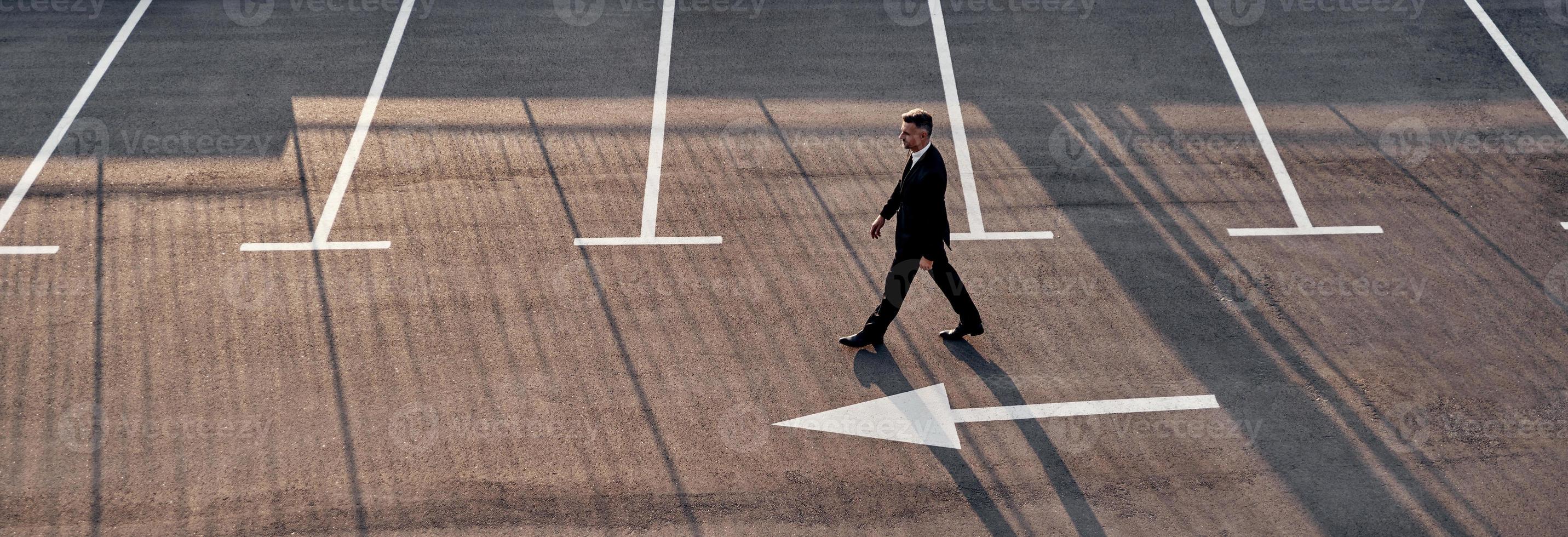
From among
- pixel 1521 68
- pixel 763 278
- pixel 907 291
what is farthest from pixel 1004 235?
pixel 1521 68

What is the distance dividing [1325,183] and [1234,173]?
0.82m

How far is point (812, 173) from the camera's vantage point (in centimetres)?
942

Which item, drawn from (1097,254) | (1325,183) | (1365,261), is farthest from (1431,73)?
(1097,254)

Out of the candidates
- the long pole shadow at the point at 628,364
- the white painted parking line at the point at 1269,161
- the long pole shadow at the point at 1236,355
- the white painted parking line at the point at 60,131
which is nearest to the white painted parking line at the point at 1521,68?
the white painted parking line at the point at 1269,161

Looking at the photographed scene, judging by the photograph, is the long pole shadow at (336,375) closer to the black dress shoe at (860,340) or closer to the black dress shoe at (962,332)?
the black dress shoe at (860,340)

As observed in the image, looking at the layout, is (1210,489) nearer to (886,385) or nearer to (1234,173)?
(886,385)

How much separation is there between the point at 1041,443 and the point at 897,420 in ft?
3.30

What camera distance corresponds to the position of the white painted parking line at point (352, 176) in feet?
27.7

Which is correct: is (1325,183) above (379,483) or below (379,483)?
above

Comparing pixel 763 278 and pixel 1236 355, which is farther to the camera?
pixel 763 278

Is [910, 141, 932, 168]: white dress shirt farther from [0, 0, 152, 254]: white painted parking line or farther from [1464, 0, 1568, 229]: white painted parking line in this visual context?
[1464, 0, 1568, 229]: white painted parking line

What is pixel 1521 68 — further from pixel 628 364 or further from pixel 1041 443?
pixel 628 364

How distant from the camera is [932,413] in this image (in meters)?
7.14

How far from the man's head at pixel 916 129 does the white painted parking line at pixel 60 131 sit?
23.5 feet
